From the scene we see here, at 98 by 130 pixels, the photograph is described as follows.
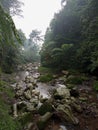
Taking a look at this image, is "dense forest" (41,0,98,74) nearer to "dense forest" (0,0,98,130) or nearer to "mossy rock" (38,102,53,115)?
"dense forest" (0,0,98,130)

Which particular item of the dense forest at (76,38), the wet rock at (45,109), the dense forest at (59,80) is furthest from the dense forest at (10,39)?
the dense forest at (76,38)

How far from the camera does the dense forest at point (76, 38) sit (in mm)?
12445

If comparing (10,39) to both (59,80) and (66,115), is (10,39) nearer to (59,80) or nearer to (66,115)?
(66,115)

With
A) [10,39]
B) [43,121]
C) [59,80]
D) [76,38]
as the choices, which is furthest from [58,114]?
[76,38]

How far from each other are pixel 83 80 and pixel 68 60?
406cm

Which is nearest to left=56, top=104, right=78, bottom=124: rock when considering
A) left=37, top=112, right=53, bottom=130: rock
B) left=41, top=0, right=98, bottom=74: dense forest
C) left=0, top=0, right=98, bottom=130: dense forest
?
left=0, top=0, right=98, bottom=130: dense forest

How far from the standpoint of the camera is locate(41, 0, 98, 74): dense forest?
1245 centimetres

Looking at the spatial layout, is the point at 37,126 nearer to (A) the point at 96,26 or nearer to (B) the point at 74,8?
(A) the point at 96,26

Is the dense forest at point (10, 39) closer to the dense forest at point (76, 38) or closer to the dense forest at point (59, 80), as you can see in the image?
the dense forest at point (59, 80)

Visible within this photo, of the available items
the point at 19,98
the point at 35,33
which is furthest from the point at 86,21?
the point at 35,33

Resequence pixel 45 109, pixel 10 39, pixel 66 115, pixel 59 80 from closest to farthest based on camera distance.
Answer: pixel 10 39 < pixel 66 115 < pixel 45 109 < pixel 59 80

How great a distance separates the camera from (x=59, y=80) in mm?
12055

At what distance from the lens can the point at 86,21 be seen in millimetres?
14023

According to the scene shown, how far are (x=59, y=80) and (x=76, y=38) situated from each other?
20.7ft
